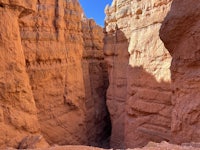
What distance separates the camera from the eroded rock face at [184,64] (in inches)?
185

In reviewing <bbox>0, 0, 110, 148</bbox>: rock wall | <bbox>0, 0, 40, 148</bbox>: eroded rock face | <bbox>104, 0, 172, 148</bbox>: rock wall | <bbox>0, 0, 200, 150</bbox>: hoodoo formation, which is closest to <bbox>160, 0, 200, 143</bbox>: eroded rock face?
<bbox>0, 0, 200, 150</bbox>: hoodoo formation

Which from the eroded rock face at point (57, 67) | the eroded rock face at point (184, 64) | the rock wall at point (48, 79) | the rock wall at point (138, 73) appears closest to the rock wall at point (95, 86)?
the rock wall at point (48, 79)

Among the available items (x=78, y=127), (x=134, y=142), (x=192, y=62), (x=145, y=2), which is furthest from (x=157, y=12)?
(x=78, y=127)

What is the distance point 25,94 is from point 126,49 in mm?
4953

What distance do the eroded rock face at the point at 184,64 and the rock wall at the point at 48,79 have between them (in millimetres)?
3919

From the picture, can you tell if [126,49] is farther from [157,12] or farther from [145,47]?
[157,12]

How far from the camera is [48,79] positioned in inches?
369

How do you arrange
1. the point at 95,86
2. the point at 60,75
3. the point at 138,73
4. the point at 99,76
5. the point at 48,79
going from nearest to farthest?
the point at 138,73 → the point at 48,79 → the point at 60,75 → the point at 95,86 → the point at 99,76

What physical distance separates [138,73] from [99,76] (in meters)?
4.82

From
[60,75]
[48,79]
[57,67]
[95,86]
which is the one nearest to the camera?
[48,79]

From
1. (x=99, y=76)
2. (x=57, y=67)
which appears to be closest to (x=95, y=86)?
(x=99, y=76)

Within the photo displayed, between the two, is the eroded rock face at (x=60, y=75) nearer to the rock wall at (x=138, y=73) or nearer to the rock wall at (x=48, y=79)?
the rock wall at (x=48, y=79)

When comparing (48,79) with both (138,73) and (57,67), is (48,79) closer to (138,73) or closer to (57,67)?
(57,67)

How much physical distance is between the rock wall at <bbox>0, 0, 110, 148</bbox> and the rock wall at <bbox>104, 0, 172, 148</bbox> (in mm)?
1422
